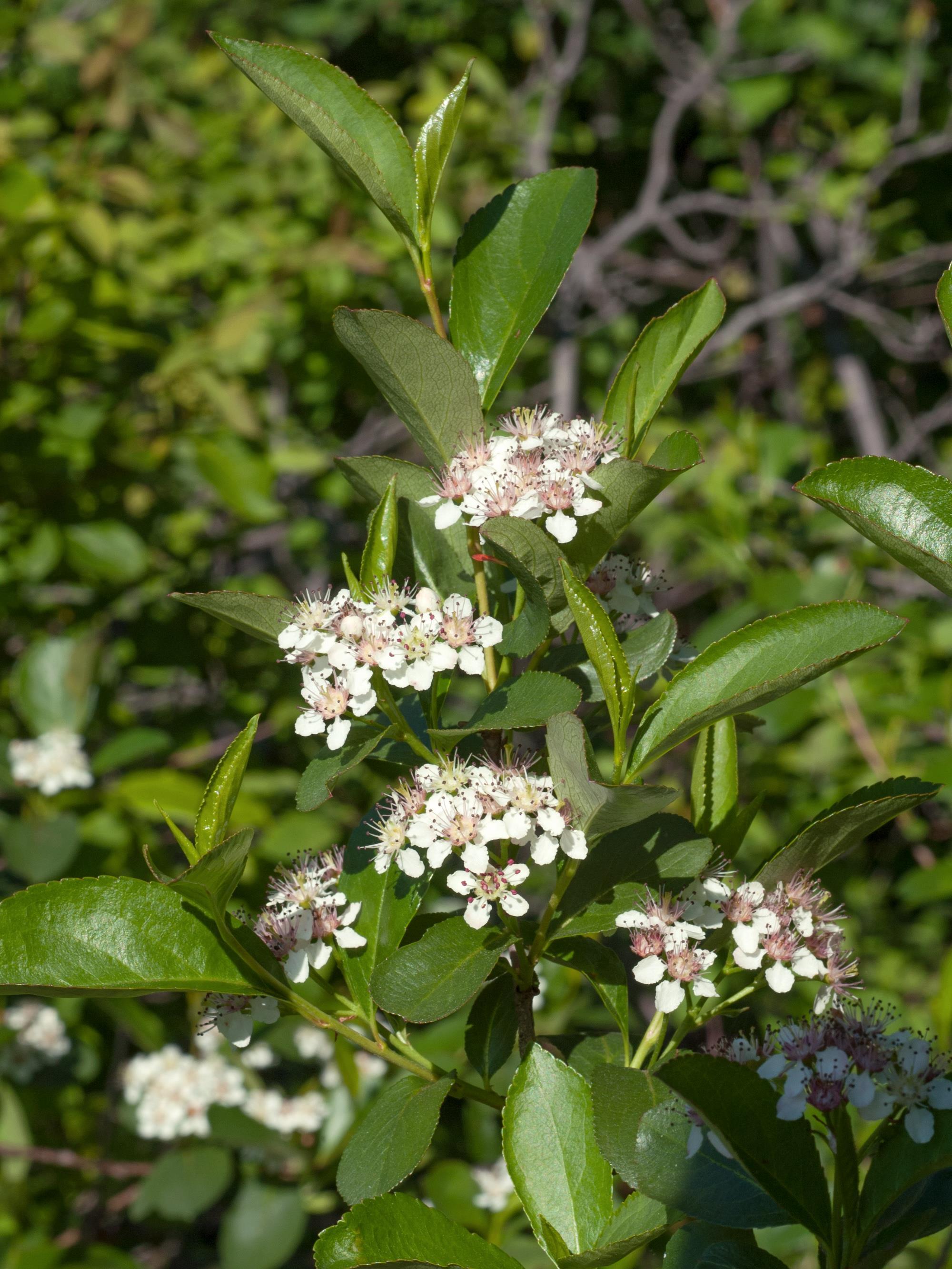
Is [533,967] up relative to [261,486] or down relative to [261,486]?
up

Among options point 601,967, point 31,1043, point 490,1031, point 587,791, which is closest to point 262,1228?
point 31,1043

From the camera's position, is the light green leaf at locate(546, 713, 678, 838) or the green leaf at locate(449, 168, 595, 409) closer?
the light green leaf at locate(546, 713, 678, 838)

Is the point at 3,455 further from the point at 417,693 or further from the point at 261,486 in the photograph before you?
the point at 417,693

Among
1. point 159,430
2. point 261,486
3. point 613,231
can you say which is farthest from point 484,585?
point 613,231

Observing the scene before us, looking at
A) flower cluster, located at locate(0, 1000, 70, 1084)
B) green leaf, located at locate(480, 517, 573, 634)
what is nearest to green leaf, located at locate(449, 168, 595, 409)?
green leaf, located at locate(480, 517, 573, 634)

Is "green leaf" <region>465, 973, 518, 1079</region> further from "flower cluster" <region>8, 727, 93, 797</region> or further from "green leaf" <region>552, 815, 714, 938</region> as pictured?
"flower cluster" <region>8, 727, 93, 797</region>

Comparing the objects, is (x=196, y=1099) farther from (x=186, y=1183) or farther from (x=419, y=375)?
(x=419, y=375)
